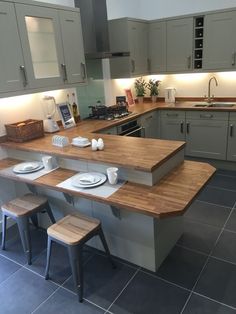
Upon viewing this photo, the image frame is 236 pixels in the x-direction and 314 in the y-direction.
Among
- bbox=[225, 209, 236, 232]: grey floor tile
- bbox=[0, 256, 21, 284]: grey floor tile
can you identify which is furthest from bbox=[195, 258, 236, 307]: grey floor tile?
bbox=[0, 256, 21, 284]: grey floor tile

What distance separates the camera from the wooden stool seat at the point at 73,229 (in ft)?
6.60

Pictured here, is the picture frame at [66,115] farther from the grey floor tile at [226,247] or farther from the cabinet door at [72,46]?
the grey floor tile at [226,247]

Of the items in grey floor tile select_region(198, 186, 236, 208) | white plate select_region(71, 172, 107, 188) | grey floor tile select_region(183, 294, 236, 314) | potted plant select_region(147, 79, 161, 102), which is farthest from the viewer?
potted plant select_region(147, 79, 161, 102)

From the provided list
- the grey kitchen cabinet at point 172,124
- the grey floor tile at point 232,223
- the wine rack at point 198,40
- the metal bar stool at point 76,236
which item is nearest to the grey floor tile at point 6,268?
the metal bar stool at point 76,236

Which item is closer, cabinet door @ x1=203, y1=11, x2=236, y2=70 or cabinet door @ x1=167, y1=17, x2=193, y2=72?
cabinet door @ x1=203, y1=11, x2=236, y2=70

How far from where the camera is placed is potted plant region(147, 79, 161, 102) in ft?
16.1

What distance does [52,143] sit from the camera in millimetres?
2773

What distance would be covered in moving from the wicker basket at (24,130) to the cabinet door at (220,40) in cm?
273

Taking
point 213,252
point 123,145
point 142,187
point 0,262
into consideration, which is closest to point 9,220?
point 0,262

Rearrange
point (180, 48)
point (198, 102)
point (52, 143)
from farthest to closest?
point (198, 102) → point (180, 48) → point (52, 143)

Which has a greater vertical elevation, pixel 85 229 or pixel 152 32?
pixel 152 32

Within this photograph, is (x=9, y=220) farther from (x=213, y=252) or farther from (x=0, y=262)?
(x=213, y=252)

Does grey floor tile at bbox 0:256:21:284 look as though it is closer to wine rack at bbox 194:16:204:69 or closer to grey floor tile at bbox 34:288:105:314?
grey floor tile at bbox 34:288:105:314

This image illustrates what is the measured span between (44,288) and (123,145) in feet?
4.59
